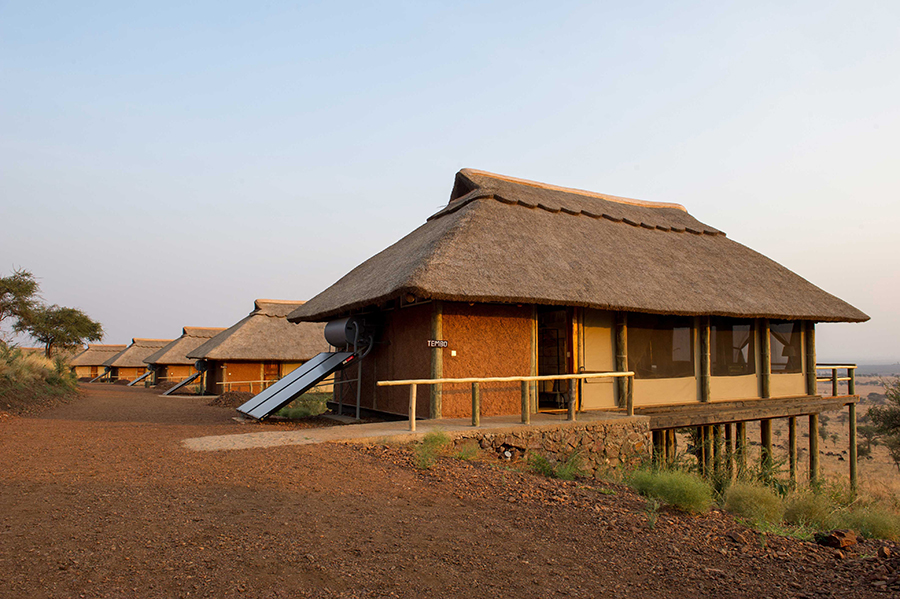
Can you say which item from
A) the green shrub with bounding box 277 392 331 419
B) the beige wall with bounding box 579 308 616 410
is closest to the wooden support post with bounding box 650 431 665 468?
the beige wall with bounding box 579 308 616 410

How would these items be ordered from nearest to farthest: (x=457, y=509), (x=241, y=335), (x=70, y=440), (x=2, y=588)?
(x=2, y=588)
(x=457, y=509)
(x=70, y=440)
(x=241, y=335)

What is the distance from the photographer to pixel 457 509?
5.13 meters

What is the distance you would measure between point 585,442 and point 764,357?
678 centimetres

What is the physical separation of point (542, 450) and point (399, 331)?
11.9ft

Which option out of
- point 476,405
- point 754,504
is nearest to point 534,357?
point 476,405

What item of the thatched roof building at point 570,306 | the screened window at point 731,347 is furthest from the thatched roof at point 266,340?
the screened window at point 731,347

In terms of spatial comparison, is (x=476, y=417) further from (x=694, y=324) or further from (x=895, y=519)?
(x=694, y=324)

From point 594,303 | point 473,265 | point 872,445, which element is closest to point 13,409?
point 473,265

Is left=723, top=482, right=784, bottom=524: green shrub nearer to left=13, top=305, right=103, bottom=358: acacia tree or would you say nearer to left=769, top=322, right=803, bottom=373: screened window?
left=769, top=322, right=803, bottom=373: screened window

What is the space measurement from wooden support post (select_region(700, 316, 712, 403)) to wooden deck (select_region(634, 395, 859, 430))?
26 cm

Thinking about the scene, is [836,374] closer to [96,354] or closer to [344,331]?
[344,331]

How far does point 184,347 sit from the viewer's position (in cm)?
3425

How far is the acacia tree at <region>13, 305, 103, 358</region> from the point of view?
3875 centimetres

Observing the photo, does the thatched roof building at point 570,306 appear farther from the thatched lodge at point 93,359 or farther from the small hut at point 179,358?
the thatched lodge at point 93,359
